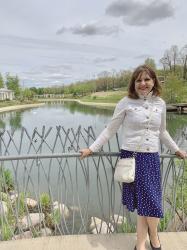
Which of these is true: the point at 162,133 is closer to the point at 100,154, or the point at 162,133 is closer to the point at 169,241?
the point at 100,154

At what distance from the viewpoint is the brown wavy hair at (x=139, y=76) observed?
99.7 inches

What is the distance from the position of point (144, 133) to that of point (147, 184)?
412mm

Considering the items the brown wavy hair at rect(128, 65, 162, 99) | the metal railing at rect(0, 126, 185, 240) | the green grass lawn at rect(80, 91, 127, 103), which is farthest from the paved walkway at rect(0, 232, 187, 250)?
the green grass lawn at rect(80, 91, 127, 103)

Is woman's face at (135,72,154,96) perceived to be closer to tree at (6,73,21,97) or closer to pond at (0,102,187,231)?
pond at (0,102,187,231)

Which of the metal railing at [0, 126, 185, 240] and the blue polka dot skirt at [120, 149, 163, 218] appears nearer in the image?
the blue polka dot skirt at [120, 149, 163, 218]

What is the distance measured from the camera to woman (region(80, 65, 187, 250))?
255 centimetres

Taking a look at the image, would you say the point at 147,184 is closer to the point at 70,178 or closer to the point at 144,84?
the point at 144,84

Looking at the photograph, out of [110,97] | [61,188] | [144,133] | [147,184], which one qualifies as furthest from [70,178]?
[110,97]

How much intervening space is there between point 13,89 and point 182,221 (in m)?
74.4

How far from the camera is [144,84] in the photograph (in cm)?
254

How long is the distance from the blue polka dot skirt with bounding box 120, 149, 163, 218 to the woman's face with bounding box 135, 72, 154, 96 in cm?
51

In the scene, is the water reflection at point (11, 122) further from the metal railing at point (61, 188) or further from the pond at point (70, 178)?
the metal railing at point (61, 188)

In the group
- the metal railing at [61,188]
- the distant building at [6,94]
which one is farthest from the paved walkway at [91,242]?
the distant building at [6,94]

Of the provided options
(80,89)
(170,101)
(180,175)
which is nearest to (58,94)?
(80,89)
